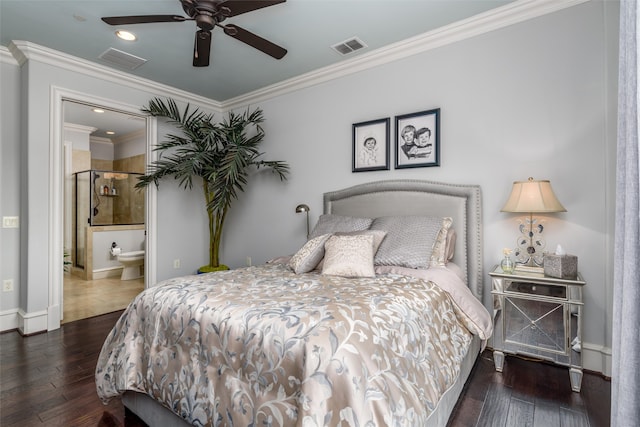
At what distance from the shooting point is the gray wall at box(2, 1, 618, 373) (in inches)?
87.2

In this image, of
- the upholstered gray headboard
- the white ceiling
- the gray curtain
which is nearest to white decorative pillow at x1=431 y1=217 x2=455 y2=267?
the upholstered gray headboard

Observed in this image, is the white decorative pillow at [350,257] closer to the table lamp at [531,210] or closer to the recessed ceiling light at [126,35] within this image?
the table lamp at [531,210]

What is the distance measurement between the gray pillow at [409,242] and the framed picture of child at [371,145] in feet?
2.67

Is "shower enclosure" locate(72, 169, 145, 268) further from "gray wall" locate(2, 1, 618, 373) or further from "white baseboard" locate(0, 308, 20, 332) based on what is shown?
"gray wall" locate(2, 1, 618, 373)

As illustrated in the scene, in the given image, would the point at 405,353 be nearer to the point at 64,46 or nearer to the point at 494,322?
the point at 494,322

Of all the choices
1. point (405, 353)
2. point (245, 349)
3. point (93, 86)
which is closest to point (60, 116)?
point (93, 86)

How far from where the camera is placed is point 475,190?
2.62m

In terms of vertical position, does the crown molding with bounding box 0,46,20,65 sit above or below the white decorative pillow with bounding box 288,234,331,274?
above

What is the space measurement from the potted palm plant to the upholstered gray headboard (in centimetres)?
124

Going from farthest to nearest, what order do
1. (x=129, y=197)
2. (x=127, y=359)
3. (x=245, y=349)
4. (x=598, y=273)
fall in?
(x=129, y=197), (x=598, y=273), (x=127, y=359), (x=245, y=349)

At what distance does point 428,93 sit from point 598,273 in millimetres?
1900

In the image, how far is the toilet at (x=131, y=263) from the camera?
17.2ft

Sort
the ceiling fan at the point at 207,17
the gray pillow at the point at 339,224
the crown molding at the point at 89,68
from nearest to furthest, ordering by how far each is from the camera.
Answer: the ceiling fan at the point at 207,17, the gray pillow at the point at 339,224, the crown molding at the point at 89,68

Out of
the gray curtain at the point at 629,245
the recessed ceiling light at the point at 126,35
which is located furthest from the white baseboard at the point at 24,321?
the gray curtain at the point at 629,245
